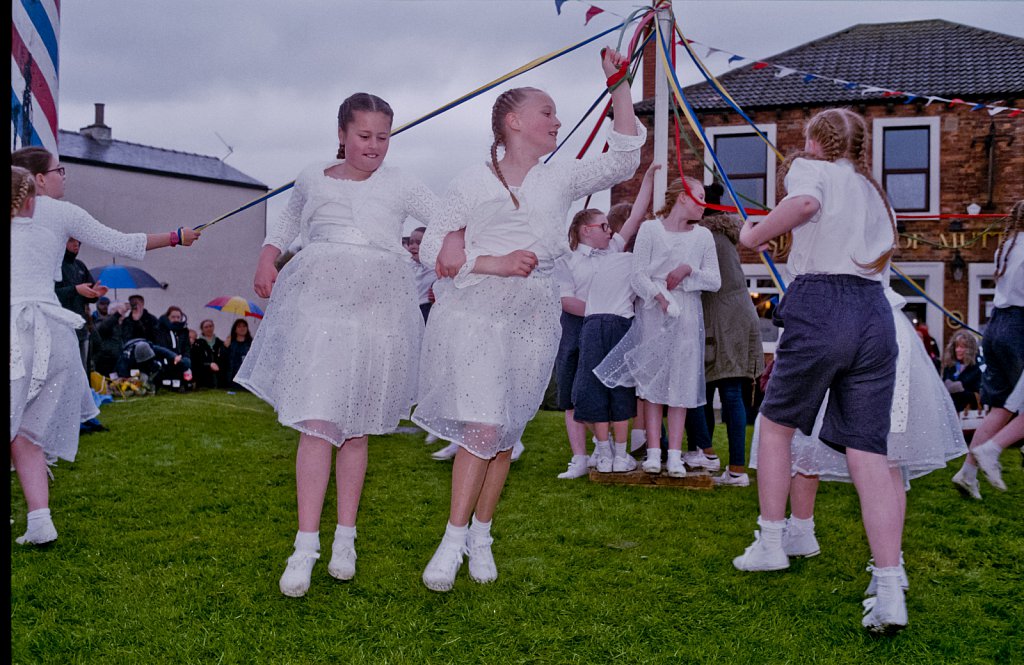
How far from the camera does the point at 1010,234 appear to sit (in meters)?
5.20

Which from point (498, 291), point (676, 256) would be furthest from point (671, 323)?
point (498, 291)

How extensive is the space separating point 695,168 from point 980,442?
38.2ft

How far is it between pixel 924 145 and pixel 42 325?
16439mm

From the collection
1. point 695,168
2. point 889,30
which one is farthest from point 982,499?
point 889,30

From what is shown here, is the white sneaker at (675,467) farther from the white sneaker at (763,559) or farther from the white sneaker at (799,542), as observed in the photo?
the white sneaker at (763,559)

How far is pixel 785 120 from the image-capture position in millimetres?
16750

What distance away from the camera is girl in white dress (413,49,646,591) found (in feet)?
10.5

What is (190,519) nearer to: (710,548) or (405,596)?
(405,596)

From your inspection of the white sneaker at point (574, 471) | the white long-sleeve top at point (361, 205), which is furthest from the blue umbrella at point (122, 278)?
the white long-sleeve top at point (361, 205)

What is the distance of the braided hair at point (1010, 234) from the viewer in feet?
16.7

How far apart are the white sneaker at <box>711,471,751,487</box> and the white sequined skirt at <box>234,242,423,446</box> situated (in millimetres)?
2723

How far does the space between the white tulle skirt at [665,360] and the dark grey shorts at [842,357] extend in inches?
86.5

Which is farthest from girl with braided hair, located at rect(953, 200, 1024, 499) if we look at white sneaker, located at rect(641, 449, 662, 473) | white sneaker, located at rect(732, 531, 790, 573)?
white sneaker, located at rect(732, 531, 790, 573)

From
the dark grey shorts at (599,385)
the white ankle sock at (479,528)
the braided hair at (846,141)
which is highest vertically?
the braided hair at (846,141)
